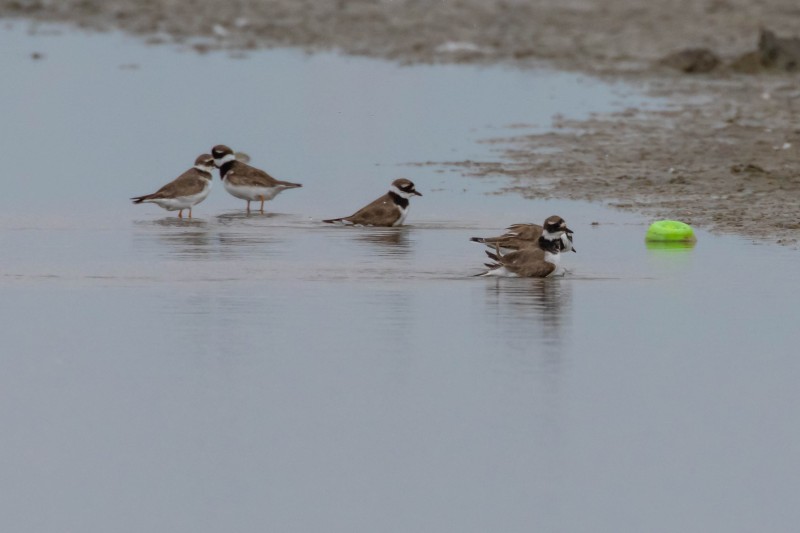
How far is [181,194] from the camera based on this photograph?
17.9 metres

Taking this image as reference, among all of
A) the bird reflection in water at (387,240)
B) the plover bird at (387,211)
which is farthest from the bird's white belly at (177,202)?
the bird reflection in water at (387,240)

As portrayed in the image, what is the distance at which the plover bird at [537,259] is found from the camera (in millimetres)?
13898

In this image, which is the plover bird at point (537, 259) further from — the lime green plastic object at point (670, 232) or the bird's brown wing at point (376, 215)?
the bird's brown wing at point (376, 215)

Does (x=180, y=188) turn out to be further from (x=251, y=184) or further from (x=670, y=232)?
(x=670, y=232)

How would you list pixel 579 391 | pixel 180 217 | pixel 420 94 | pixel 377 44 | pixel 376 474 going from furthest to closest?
pixel 377 44 → pixel 420 94 → pixel 180 217 → pixel 579 391 → pixel 376 474

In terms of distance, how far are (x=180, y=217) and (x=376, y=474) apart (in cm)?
989

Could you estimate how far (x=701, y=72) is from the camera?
3366 cm

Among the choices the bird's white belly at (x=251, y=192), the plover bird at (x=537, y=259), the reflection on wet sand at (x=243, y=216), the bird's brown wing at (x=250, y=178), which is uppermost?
the bird's brown wing at (x=250, y=178)

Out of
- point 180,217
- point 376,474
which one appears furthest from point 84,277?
point 376,474

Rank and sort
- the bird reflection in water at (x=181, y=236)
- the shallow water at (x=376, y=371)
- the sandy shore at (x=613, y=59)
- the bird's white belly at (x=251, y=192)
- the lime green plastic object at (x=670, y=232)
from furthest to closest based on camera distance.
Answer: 1. the sandy shore at (x=613, y=59)
2. the bird's white belly at (x=251, y=192)
3. the lime green plastic object at (x=670, y=232)
4. the bird reflection in water at (x=181, y=236)
5. the shallow water at (x=376, y=371)

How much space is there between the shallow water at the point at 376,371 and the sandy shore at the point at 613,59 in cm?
130

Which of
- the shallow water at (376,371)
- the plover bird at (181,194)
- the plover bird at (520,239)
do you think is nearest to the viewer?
the shallow water at (376,371)

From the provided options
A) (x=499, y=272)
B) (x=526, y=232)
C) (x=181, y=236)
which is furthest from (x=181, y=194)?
(x=499, y=272)

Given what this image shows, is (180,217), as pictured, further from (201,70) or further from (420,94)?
(201,70)
